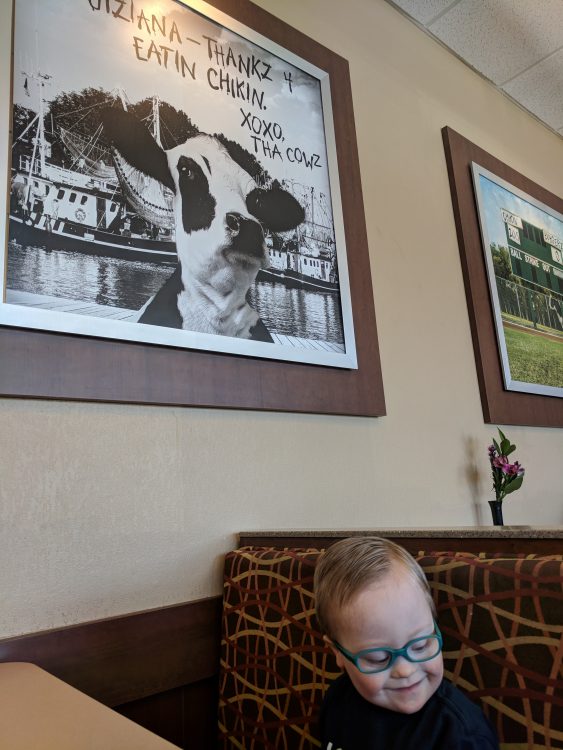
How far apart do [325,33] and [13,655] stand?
238 cm

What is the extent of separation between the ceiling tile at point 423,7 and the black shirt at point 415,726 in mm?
2953

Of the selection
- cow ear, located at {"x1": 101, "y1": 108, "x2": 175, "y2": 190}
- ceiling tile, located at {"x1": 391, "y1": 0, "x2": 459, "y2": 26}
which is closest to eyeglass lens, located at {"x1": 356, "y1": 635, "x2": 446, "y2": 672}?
cow ear, located at {"x1": 101, "y1": 108, "x2": 175, "y2": 190}

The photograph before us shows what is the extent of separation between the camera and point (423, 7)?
9.29 ft

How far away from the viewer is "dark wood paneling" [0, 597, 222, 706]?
4.01 feet

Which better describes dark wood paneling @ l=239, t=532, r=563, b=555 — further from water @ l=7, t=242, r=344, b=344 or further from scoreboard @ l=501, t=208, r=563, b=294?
scoreboard @ l=501, t=208, r=563, b=294

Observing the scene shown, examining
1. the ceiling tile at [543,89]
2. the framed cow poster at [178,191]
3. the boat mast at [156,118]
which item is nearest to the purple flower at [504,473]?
the framed cow poster at [178,191]

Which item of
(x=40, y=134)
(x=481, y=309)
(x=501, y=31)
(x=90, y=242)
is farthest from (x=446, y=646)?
(x=501, y=31)

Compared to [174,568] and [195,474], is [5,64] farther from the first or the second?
[174,568]

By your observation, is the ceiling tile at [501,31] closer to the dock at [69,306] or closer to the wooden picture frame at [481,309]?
the wooden picture frame at [481,309]

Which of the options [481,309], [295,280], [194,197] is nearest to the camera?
[194,197]

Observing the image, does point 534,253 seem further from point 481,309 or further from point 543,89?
point 543,89

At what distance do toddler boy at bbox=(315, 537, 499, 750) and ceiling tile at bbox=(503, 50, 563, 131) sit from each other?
3.38m

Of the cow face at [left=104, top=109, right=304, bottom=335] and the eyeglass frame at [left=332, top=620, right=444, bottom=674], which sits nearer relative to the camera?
the eyeglass frame at [left=332, top=620, right=444, bottom=674]

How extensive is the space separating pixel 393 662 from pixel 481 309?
7.04ft
